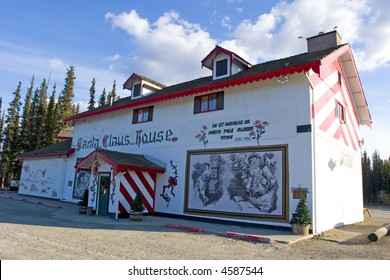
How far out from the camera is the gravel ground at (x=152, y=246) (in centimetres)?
662

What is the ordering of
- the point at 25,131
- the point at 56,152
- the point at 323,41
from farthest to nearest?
the point at 25,131 → the point at 56,152 → the point at 323,41

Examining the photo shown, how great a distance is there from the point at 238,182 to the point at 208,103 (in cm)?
415

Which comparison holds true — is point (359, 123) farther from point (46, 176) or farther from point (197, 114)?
point (46, 176)

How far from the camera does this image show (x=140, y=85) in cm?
1941

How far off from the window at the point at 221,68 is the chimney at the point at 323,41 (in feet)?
16.5

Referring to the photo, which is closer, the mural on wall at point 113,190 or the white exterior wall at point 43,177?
the mural on wall at point 113,190

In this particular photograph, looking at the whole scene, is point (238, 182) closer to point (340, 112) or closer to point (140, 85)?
point (340, 112)

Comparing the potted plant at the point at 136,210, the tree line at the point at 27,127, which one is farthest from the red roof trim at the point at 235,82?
the tree line at the point at 27,127

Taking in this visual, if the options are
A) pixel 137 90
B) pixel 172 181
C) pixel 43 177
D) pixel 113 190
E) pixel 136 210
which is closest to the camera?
pixel 136 210

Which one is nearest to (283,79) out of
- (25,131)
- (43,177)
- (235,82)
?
(235,82)

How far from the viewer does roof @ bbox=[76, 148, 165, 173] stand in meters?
13.6

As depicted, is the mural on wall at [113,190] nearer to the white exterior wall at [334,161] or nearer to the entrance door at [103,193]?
the entrance door at [103,193]

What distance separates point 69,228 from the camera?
10133 millimetres
